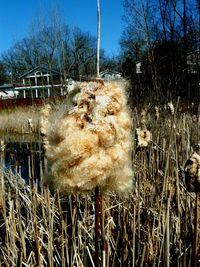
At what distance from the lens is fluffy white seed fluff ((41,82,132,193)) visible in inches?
36.6

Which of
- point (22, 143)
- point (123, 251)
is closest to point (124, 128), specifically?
point (123, 251)

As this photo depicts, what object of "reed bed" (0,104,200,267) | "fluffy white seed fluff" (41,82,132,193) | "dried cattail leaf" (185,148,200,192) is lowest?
"reed bed" (0,104,200,267)

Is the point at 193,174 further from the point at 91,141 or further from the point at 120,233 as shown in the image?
the point at 120,233

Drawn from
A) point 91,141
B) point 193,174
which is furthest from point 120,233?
point 91,141

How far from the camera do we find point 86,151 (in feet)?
3.05

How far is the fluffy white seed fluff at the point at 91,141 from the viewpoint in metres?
0.93

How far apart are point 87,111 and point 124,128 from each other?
0.11 metres

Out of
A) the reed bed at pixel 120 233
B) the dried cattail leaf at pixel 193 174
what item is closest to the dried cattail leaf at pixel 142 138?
the reed bed at pixel 120 233

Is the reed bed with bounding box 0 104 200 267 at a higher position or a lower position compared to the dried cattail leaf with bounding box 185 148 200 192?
lower

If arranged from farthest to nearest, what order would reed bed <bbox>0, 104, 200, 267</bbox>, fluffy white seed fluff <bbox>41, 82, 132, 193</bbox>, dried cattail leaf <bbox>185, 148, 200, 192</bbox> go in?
reed bed <bbox>0, 104, 200, 267</bbox> < dried cattail leaf <bbox>185, 148, 200, 192</bbox> < fluffy white seed fluff <bbox>41, 82, 132, 193</bbox>

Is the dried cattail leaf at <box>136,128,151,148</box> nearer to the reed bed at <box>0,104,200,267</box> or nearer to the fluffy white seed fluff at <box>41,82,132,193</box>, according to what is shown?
the reed bed at <box>0,104,200,267</box>

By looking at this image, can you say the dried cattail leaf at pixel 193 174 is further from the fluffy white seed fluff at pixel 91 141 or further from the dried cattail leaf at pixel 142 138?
the dried cattail leaf at pixel 142 138

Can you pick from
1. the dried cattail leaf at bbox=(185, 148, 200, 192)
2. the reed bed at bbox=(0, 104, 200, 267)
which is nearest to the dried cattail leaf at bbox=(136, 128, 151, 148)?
the reed bed at bbox=(0, 104, 200, 267)

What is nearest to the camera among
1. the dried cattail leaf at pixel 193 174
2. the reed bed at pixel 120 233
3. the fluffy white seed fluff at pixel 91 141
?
the fluffy white seed fluff at pixel 91 141
